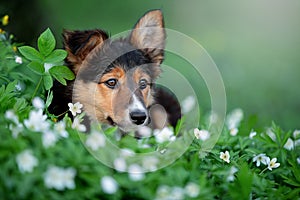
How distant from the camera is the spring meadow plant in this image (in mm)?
2805

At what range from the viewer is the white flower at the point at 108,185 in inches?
113

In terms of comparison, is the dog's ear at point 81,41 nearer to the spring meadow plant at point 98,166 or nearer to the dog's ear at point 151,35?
the spring meadow plant at point 98,166

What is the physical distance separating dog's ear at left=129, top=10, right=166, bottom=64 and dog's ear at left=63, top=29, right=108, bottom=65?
376mm

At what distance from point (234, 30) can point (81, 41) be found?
8.52 metres

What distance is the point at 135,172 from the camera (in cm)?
307

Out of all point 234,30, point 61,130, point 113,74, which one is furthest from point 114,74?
point 234,30

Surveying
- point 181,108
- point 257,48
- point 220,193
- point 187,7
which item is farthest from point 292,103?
point 187,7

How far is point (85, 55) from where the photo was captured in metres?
4.46

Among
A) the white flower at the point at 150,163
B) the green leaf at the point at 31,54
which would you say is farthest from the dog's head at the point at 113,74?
the white flower at the point at 150,163

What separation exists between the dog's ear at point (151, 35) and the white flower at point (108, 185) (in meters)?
1.98

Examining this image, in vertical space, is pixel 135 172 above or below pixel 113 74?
above

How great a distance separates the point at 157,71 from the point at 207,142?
110 centimetres

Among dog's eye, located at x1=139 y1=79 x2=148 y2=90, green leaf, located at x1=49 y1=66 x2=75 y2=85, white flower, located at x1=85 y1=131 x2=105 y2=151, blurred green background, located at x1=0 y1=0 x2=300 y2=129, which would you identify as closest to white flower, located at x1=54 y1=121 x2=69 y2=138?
white flower, located at x1=85 y1=131 x2=105 y2=151

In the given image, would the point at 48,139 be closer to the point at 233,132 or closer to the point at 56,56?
the point at 56,56
